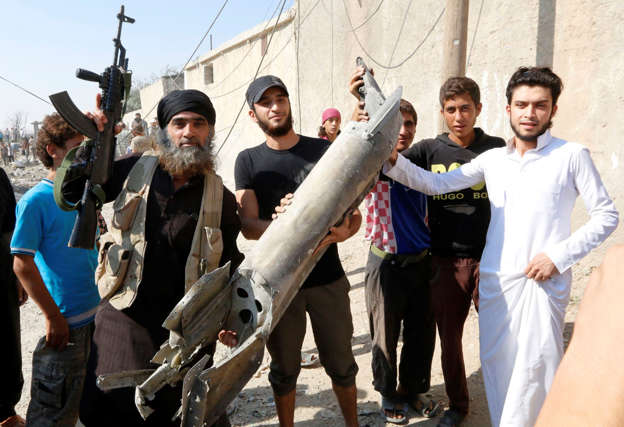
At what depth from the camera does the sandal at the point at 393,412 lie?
9.25 feet

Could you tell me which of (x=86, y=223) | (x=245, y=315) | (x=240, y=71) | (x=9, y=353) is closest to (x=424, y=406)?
(x=245, y=315)

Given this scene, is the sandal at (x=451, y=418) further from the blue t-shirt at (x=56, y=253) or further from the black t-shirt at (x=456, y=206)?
the blue t-shirt at (x=56, y=253)

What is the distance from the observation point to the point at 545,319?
2.04m

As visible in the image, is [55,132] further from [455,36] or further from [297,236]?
[455,36]

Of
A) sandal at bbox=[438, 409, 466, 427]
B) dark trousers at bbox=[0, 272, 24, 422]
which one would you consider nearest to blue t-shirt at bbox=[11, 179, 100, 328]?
dark trousers at bbox=[0, 272, 24, 422]

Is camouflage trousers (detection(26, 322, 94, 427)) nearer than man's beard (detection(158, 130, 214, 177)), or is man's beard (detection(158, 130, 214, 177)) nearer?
man's beard (detection(158, 130, 214, 177))

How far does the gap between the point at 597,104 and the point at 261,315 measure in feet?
14.6

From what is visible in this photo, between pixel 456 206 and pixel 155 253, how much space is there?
1.92 m

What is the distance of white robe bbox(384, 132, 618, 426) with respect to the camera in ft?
6.63

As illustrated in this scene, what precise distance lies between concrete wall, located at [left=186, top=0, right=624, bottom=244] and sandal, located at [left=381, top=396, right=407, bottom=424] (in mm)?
3301

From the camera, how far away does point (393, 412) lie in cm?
285

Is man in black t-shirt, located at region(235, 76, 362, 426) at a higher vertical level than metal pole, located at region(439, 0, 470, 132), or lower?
lower

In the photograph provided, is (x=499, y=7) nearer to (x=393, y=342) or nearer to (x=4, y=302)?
(x=393, y=342)

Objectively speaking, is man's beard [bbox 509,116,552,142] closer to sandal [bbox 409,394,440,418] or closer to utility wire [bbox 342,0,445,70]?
sandal [bbox 409,394,440,418]
